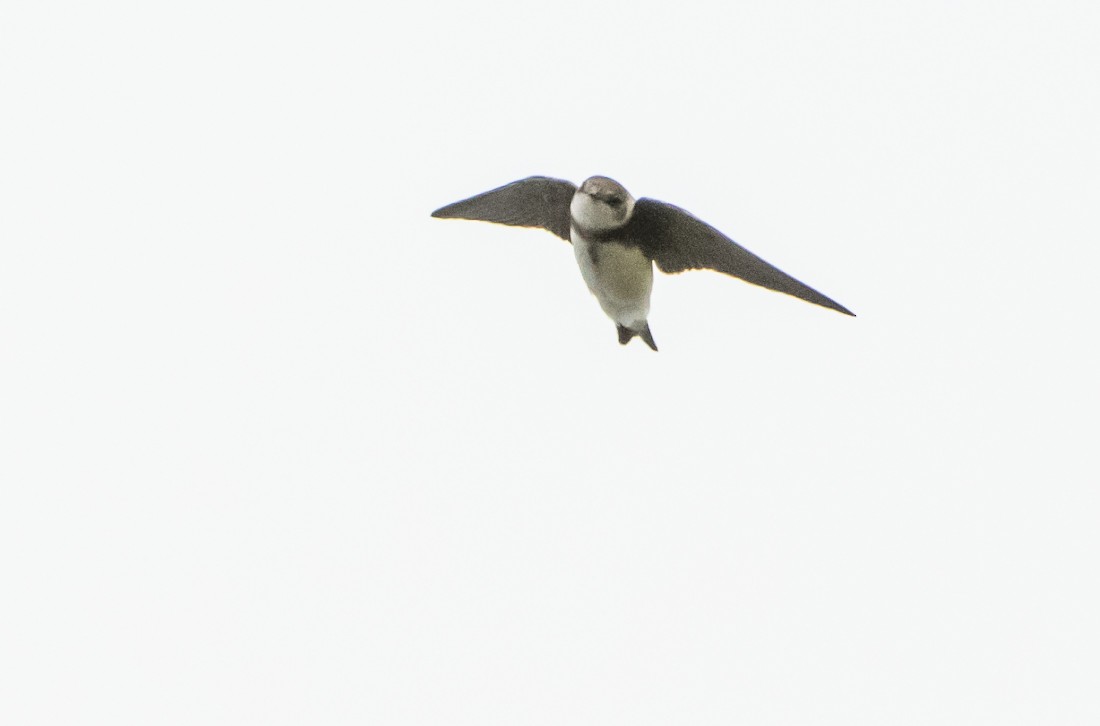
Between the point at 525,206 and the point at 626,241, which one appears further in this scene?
the point at 525,206

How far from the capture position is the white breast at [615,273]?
10.8 m

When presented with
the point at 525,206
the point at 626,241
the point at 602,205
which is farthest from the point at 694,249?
the point at 525,206

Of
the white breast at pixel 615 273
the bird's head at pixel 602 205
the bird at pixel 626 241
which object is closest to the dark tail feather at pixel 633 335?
the bird at pixel 626 241

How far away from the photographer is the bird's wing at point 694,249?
405 inches

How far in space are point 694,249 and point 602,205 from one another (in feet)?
2.23

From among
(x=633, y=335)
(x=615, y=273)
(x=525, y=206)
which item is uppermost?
(x=525, y=206)

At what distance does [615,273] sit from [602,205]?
21.7 inches

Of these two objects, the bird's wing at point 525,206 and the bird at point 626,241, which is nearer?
the bird at point 626,241

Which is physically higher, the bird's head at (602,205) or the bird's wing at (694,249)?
the bird's head at (602,205)

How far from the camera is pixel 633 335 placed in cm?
1173

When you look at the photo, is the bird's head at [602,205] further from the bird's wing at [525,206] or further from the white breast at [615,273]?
the bird's wing at [525,206]

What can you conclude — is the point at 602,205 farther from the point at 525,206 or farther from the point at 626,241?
the point at 525,206

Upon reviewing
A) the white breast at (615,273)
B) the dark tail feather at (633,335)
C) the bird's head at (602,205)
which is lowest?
the dark tail feather at (633,335)

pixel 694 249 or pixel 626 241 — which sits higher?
pixel 626 241
